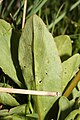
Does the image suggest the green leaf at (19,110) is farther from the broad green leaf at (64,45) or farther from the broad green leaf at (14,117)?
the broad green leaf at (64,45)

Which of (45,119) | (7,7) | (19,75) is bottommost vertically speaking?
(45,119)

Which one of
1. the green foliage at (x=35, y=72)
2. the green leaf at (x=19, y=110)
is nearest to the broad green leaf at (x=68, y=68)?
the green foliage at (x=35, y=72)

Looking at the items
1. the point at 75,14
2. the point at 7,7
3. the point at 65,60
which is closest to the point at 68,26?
the point at 75,14

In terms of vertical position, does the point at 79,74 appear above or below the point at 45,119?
above

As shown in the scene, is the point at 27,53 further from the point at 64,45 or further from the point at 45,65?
the point at 64,45

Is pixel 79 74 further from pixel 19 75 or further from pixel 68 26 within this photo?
pixel 68 26

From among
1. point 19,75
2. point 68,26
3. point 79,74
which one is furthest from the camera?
point 68,26

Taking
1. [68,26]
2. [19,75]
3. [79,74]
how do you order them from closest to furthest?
[79,74]
[19,75]
[68,26]

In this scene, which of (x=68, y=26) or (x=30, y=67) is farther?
(x=68, y=26)

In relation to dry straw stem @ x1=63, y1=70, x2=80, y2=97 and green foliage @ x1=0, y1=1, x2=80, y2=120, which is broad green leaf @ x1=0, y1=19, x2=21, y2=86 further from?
dry straw stem @ x1=63, y1=70, x2=80, y2=97
